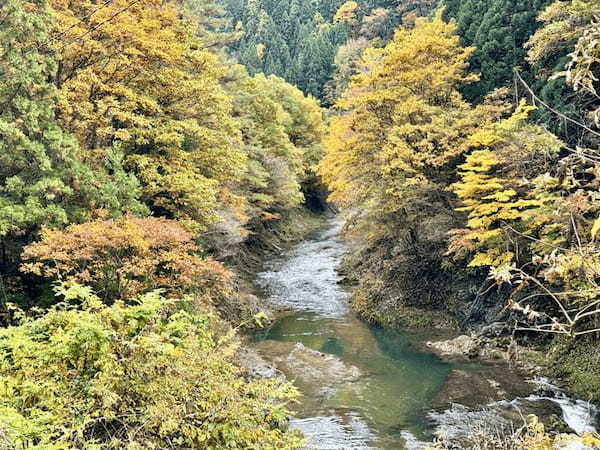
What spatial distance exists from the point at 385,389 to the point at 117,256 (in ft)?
22.9

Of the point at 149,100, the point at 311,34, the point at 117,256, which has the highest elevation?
the point at 311,34

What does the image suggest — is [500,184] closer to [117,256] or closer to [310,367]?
[310,367]

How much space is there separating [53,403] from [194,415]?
1330 mm

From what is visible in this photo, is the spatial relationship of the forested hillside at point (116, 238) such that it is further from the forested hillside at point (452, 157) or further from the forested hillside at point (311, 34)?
the forested hillside at point (311, 34)

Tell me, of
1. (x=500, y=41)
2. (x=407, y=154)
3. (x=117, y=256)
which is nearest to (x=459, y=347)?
(x=407, y=154)

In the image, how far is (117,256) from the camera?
1063 centimetres

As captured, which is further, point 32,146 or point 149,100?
point 149,100

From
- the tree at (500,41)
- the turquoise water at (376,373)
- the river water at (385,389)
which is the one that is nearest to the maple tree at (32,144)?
the river water at (385,389)

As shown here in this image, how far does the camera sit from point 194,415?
Result: 5047mm

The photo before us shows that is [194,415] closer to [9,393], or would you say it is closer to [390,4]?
[9,393]

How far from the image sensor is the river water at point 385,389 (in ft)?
32.1

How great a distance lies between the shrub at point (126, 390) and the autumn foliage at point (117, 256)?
4094 millimetres

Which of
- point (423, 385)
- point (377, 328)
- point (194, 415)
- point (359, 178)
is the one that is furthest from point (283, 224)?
point (194, 415)

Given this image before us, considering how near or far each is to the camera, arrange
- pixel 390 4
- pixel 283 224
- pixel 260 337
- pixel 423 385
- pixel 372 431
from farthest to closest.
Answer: pixel 390 4 → pixel 283 224 → pixel 260 337 → pixel 423 385 → pixel 372 431
